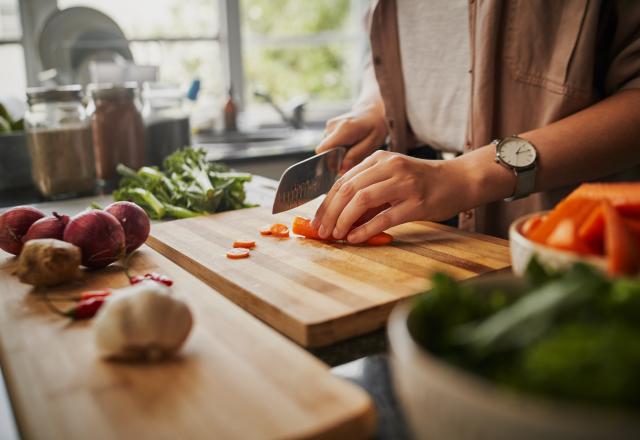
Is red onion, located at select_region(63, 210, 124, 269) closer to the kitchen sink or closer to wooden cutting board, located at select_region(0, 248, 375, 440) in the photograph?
wooden cutting board, located at select_region(0, 248, 375, 440)

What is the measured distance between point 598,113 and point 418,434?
1.08 m

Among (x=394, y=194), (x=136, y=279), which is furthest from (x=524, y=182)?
(x=136, y=279)

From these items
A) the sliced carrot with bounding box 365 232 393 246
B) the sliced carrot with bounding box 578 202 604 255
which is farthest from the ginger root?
the sliced carrot with bounding box 578 202 604 255

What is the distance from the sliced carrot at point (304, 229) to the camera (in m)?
1.34

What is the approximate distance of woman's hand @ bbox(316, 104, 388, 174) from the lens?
5.72 feet

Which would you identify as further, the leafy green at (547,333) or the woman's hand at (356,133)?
the woman's hand at (356,133)

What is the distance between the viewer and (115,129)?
2041 mm

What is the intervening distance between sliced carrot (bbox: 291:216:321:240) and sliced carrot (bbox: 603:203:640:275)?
73 centimetres

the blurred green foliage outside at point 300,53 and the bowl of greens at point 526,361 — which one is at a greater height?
the blurred green foliage outside at point 300,53

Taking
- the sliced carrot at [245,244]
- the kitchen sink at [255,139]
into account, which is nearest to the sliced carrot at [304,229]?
the sliced carrot at [245,244]

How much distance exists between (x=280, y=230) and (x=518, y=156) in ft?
1.81

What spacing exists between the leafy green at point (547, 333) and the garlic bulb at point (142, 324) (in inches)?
12.8

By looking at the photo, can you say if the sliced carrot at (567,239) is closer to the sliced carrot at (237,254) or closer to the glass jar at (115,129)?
the sliced carrot at (237,254)

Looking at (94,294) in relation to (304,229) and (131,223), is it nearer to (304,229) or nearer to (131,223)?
(131,223)
